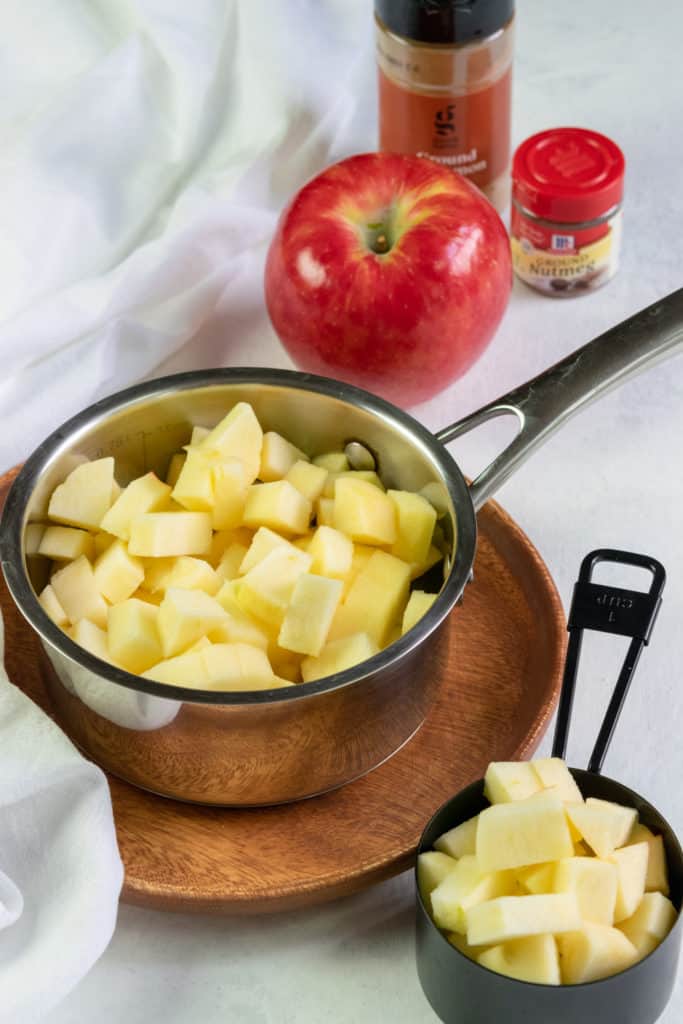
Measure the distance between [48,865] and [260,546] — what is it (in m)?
0.29

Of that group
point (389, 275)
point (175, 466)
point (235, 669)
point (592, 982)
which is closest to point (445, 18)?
point (389, 275)

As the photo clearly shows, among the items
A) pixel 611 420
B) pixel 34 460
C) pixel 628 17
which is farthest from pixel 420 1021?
pixel 628 17

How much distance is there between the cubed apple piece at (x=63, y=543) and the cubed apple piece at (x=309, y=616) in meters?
0.21

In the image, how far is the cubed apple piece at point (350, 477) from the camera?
4.30 feet

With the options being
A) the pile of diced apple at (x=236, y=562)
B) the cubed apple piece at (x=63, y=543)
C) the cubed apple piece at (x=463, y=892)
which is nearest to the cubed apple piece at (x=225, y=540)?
the pile of diced apple at (x=236, y=562)

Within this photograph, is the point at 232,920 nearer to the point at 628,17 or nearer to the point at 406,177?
the point at 406,177

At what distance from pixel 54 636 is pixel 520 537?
45 cm

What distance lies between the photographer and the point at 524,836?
0.99 m

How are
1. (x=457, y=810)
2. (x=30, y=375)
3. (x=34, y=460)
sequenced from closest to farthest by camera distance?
(x=457, y=810) < (x=34, y=460) < (x=30, y=375)

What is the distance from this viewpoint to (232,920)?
3.84ft

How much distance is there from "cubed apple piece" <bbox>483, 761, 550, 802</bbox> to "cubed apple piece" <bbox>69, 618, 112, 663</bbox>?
308 millimetres

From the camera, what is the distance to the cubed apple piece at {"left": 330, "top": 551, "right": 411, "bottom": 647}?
1.20 metres

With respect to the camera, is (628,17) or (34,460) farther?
(628,17)

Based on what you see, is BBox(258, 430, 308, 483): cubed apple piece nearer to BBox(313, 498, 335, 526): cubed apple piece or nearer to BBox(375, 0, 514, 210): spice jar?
BBox(313, 498, 335, 526): cubed apple piece
